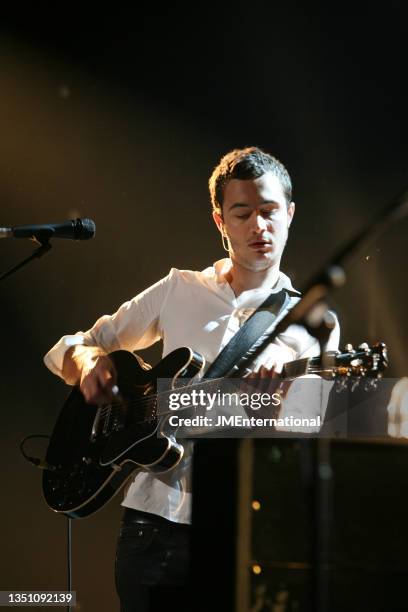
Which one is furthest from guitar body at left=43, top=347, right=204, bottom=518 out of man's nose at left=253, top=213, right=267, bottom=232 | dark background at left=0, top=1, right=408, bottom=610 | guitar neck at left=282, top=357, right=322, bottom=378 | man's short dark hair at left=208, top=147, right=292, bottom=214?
dark background at left=0, top=1, right=408, bottom=610

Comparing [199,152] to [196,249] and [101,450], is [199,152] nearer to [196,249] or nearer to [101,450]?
[196,249]

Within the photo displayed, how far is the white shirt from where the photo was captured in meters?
2.28

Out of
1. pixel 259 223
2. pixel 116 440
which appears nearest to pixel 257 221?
pixel 259 223

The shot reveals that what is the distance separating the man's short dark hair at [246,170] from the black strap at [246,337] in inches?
16.2

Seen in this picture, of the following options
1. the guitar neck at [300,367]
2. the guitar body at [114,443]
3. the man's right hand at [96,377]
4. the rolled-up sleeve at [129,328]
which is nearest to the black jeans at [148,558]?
the guitar body at [114,443]

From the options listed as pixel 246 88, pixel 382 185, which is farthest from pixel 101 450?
pixel 246 88

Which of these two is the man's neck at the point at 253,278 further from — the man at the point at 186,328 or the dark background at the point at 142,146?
the dark background at the point at 142,146

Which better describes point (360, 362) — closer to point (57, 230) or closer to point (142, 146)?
point (57, 230)

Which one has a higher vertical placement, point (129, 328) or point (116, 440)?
point (129, 328)

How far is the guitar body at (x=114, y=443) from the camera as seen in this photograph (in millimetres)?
2294

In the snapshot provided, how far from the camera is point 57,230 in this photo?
2.55 metres

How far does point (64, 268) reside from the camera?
11.7 feet

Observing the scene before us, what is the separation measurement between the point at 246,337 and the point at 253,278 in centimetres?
31

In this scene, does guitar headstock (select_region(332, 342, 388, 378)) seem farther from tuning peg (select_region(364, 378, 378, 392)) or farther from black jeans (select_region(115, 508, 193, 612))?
black jeans (select_region(115, 508, 193, 612))
